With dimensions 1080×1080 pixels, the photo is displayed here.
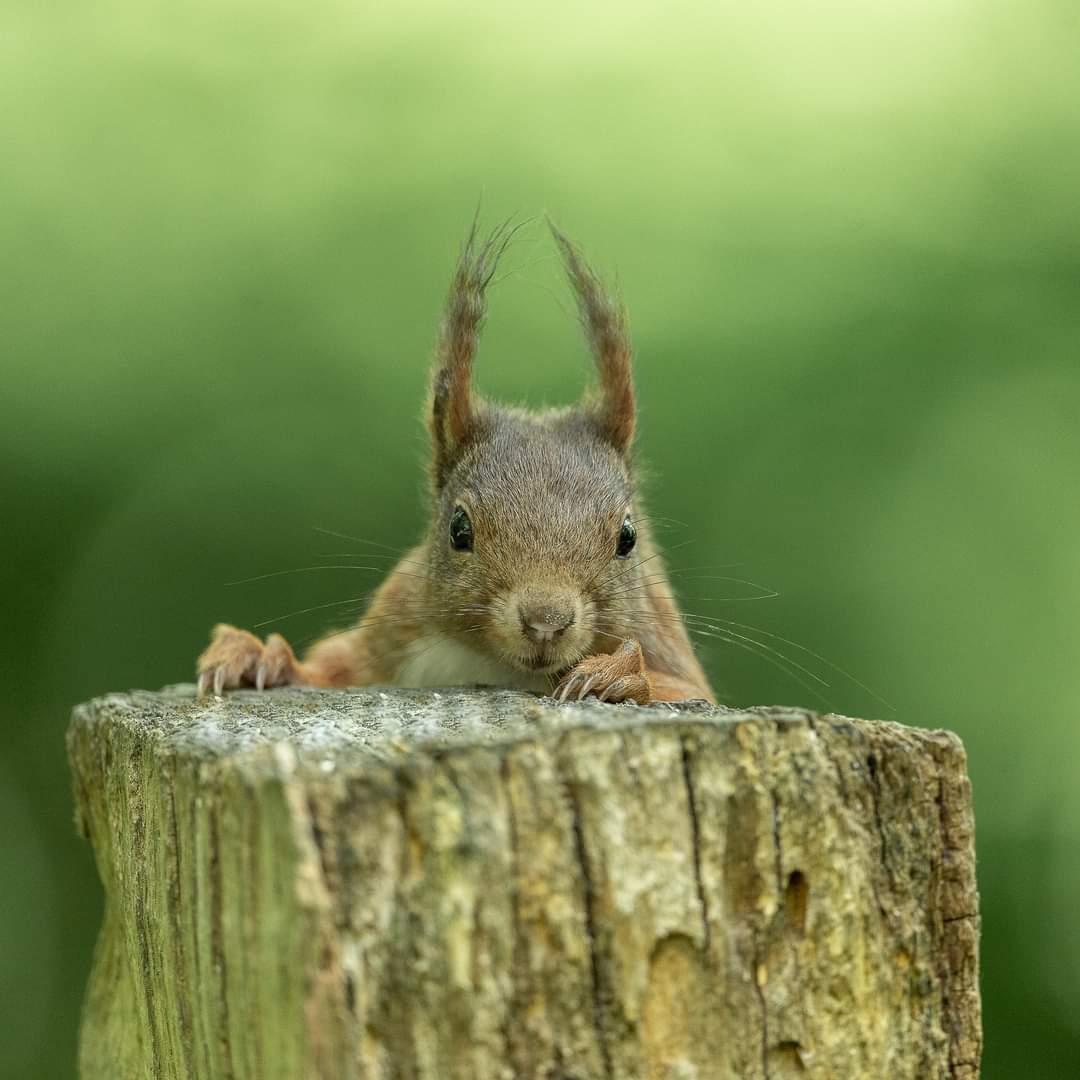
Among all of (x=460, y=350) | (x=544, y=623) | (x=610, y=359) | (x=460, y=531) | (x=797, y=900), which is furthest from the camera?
(x=610, y=359)

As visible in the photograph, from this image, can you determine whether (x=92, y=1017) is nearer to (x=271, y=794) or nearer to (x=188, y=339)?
(x=271, y=794)

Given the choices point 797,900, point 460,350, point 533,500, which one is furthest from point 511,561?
point 797,900

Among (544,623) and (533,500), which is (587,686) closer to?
(544,623)

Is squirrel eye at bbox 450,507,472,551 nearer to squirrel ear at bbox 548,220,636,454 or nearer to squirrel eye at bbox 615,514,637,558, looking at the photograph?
squirrel eye at bbox 615,514,637,558

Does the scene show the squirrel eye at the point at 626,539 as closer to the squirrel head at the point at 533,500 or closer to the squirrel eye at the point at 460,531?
the squirrel head at the point at 533,500

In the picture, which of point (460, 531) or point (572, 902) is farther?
point (460, 531)

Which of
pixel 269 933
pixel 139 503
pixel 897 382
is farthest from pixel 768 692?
pixel 269 933
